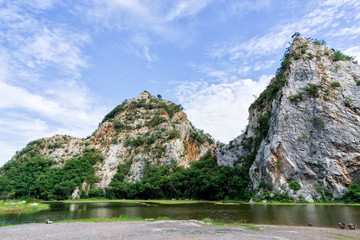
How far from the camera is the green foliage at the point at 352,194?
3212 cm

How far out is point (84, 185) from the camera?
71.6 metres

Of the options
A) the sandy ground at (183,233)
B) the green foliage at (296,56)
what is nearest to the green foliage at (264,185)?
the sandy ground at (183,233)

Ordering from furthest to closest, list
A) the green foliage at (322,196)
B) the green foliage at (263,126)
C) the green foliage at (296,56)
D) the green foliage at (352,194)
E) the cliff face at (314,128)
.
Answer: the green foliage at (296,56)
the green foliage at (263,126)
the cliff face at (314,128)
the green foliage at (322,196)
the green foliage at (352,194)

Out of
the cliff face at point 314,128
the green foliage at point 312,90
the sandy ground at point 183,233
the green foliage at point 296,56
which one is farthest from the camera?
the green foliage at point 296,56

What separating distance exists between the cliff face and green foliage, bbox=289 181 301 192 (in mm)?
552

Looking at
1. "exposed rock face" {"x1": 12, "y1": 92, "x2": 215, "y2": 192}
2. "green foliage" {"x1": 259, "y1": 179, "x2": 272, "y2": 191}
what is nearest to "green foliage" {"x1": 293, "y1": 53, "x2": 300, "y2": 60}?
"green foliage" {"x1": 259, "y1": 179, "x2": 272, "y2": 191}

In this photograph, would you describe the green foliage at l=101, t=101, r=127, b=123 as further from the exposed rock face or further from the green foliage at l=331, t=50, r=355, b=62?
the green foliage at l=331, t=50, r=355, b=62

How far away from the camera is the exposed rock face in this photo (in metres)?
78.1

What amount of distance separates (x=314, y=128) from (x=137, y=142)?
6293 cm

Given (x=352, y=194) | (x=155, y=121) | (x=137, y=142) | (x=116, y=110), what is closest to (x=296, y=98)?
(x=352, y=194)

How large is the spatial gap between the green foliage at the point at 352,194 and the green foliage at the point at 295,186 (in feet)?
20.6

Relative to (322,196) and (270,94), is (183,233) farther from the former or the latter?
(270,94)

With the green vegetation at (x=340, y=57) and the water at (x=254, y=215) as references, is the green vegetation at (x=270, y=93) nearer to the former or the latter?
the green vegetation at (x=340, y=57)

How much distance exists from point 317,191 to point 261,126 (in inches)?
924
